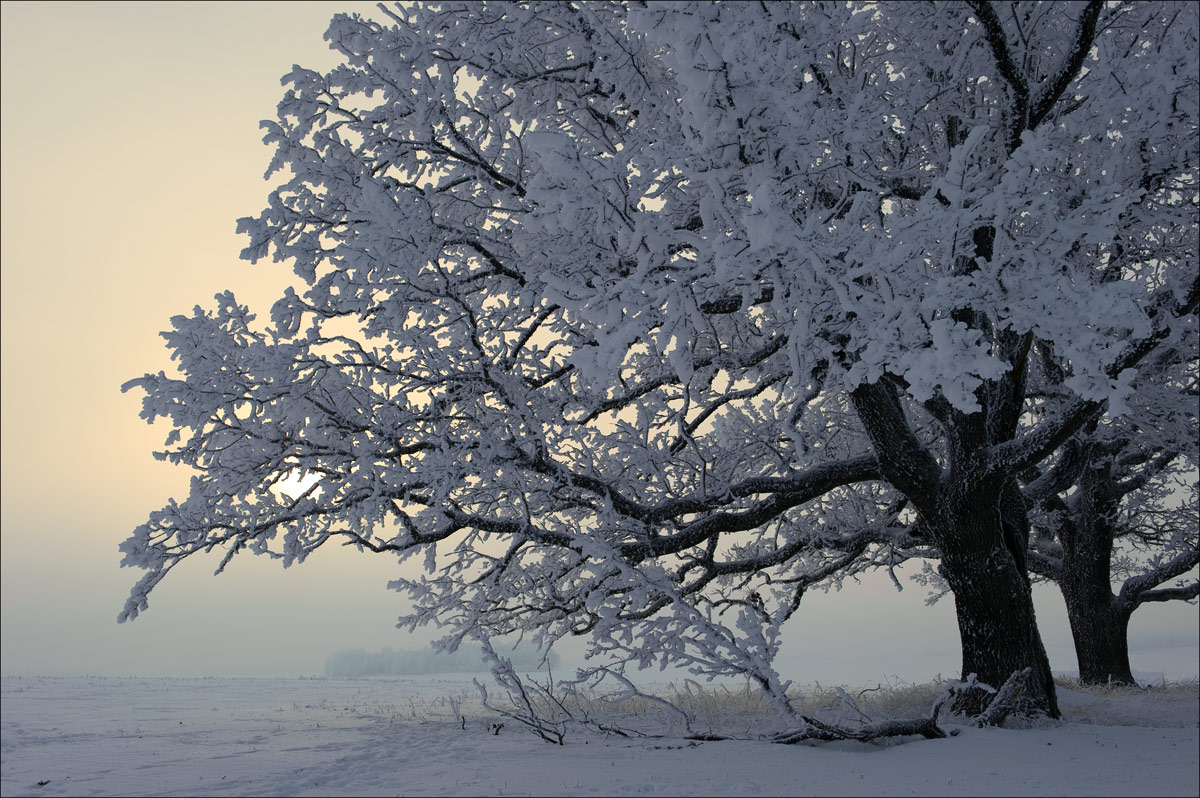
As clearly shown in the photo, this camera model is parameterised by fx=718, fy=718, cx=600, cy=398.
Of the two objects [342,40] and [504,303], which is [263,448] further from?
[342,40]

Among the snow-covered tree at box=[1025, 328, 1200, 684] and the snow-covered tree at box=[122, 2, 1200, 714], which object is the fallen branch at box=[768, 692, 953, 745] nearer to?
the snow-covered tree at box=[122, 2, 1200, 714]

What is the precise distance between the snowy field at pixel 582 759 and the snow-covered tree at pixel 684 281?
844mm

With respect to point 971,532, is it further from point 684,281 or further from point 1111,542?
point 1111,542

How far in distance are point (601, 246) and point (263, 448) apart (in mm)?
3966

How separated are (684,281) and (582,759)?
3.83m

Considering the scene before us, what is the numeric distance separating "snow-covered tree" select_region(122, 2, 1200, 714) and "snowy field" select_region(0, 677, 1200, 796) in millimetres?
844

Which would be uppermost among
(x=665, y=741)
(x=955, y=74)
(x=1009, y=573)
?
(x=955, y=74)

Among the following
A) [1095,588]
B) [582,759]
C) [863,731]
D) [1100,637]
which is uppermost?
[1095,588]

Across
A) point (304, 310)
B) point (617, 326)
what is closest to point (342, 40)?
point (304, 310)

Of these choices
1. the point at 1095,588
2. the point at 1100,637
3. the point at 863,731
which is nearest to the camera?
the point at 863,731

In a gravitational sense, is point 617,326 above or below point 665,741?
above

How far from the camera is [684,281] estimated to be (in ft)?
13.1

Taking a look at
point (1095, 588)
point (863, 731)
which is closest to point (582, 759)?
point (863, 731)

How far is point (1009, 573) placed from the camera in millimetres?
7320
